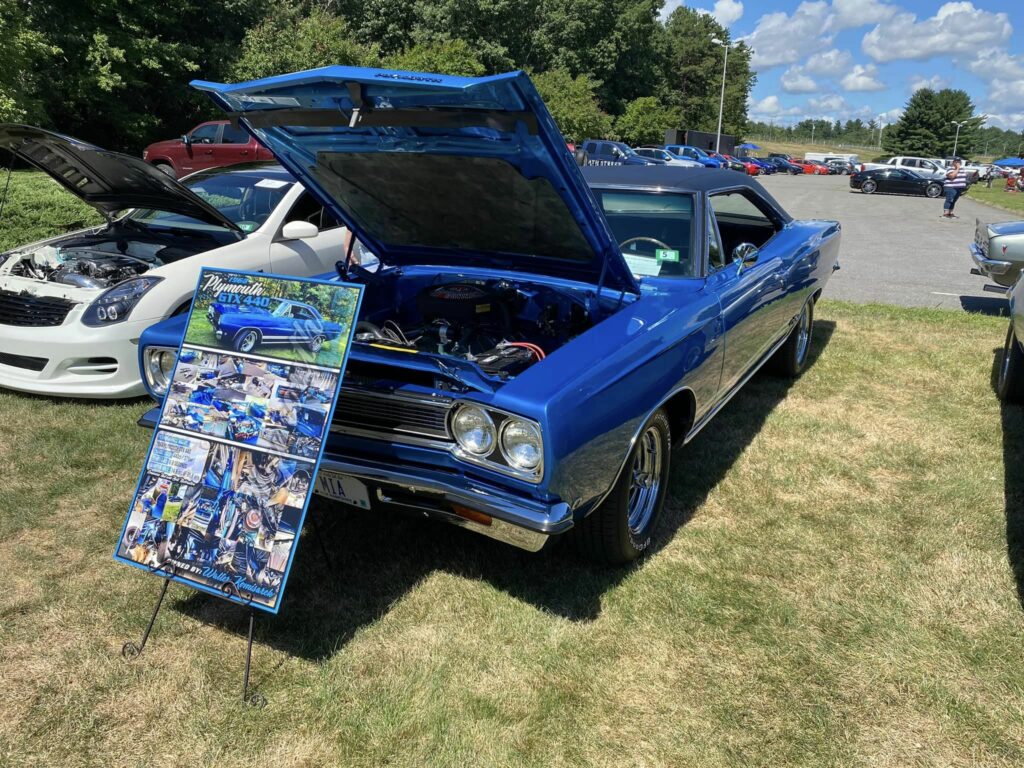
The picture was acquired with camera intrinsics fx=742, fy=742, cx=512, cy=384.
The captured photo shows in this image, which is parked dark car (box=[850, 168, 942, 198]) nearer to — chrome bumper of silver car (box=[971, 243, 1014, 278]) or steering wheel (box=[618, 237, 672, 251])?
chrome bumper of silver car (box=[971, 243, 1014, 278])

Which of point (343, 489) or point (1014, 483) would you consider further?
point (1014, 483)

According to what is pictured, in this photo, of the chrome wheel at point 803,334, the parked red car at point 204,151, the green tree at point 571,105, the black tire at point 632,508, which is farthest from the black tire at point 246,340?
the green tree at point 571,105

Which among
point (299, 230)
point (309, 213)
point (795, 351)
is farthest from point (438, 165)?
point (795, 351)

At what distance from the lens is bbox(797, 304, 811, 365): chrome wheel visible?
17.8 feet

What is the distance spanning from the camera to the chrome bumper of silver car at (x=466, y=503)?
2422mm

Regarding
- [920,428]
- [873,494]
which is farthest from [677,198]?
[920,428]

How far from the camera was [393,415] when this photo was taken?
267 centimetres

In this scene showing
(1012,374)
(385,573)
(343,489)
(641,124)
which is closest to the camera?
(343,489)

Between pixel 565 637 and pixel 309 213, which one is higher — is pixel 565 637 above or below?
below

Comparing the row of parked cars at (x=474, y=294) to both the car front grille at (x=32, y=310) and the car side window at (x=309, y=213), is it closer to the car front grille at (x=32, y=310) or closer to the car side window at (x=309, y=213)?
the car front grille at (x=32, y=310)

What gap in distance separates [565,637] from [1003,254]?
21.9 ft

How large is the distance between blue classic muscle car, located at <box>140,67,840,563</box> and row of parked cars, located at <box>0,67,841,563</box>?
0.01 meters

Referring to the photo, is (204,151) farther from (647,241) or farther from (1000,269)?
(1000,269)

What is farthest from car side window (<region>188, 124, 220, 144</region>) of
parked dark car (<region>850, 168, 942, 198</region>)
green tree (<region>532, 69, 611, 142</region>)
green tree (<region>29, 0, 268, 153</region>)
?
parked dark car (<region>850, 168, 942, 198</region>)
